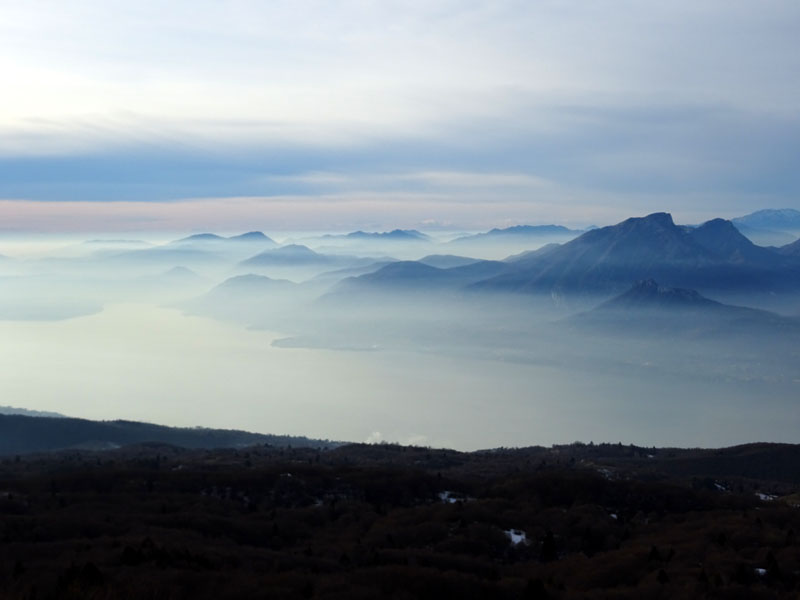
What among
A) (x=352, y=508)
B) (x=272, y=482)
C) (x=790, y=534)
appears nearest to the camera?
(x=790, y=534)

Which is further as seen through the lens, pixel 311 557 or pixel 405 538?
pixel 405 538

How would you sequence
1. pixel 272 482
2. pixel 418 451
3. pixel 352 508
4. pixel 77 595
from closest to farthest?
pixel 77 595
pixel 352 508
pixel 272 482
pixel 418 451

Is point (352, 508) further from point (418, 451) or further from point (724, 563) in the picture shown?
point (418, 451)

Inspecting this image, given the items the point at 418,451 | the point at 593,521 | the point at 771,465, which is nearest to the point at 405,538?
the point at 593,521

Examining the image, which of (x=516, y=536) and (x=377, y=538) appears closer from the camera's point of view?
(x=377, y=538)

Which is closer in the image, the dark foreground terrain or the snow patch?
the dark foreground terrain

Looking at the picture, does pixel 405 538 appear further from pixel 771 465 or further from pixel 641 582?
pixel 771 465

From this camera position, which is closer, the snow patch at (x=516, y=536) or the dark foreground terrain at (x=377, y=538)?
the dark foreground terrain at (x=377, y=538)
